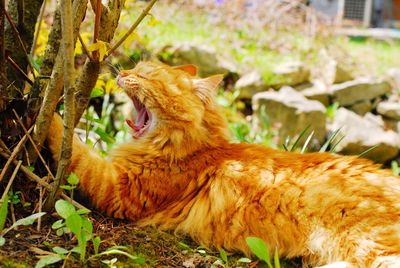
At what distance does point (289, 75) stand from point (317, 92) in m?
0.50

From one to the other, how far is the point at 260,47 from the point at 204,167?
21.6 ft

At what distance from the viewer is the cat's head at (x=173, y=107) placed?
108 inches

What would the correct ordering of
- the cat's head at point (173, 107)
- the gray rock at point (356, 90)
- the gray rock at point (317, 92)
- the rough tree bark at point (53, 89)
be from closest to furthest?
the rough tree bark at point (53, 89) < the cat's head at point (173, 107) < the gray rock at point (317, 92) < the gray rock at point (356, 90)

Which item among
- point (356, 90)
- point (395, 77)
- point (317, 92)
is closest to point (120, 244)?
point (317, 92)

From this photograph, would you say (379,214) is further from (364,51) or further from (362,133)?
(364,51)

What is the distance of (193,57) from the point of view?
7.30m

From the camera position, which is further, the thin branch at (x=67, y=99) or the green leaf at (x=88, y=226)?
the green leaf at (x=88, y=226)

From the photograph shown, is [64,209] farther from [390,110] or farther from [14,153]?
[390,110]

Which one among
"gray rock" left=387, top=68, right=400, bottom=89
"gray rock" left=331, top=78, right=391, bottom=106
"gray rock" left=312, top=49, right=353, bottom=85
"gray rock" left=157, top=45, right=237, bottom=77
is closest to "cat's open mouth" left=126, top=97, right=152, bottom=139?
"gray rock" left=157, top=45, right=237, bottom=77

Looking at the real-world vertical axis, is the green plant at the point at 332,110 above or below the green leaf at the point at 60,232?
below

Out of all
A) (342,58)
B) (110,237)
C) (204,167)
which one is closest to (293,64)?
(342,58)

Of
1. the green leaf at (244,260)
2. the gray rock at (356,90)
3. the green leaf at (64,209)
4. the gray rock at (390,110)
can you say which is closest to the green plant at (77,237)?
the green leaf at (64,209)

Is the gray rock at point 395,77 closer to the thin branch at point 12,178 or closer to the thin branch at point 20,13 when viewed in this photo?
the thin branch at point 20,13

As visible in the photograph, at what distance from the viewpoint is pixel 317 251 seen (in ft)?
7.89
